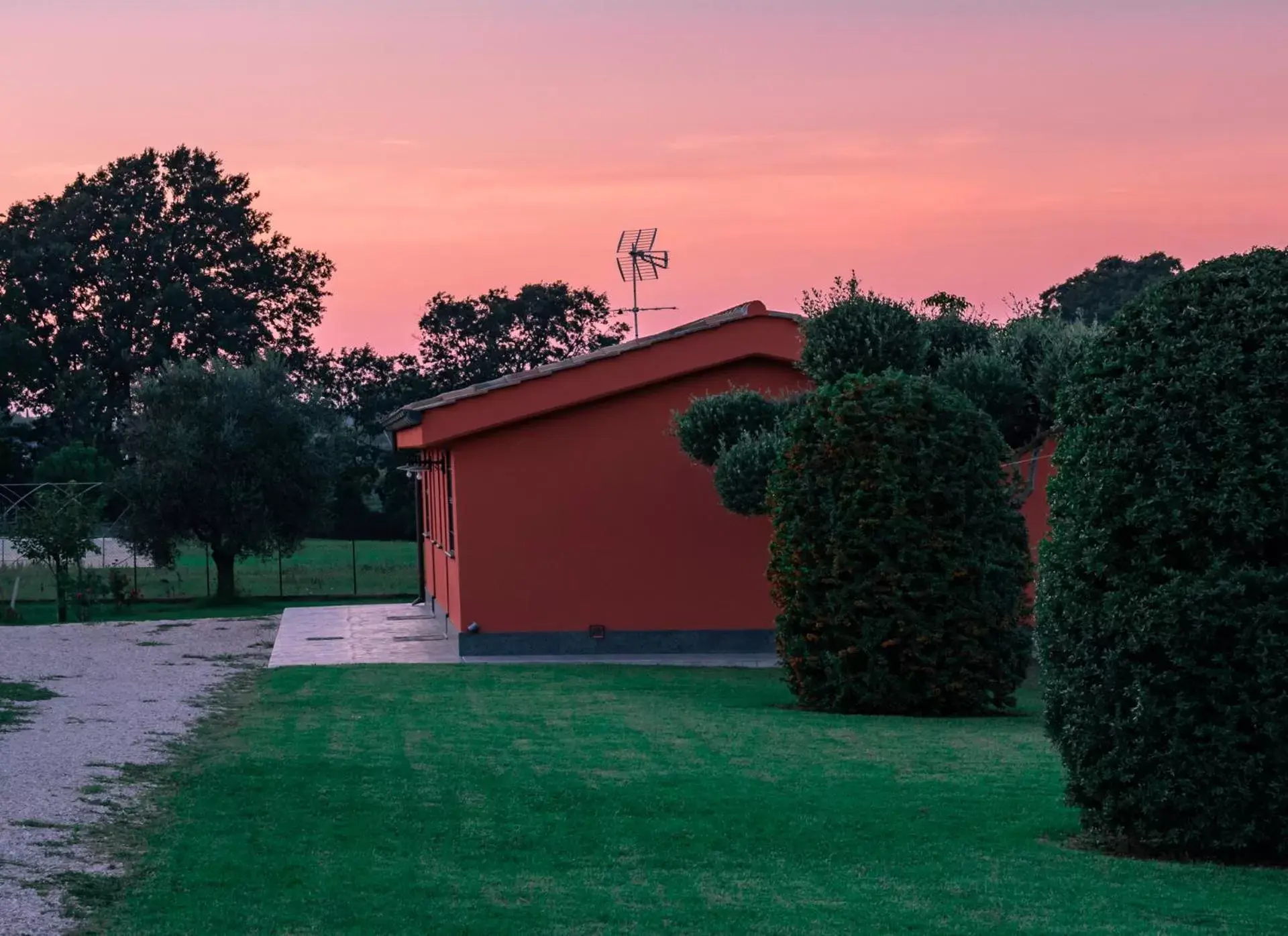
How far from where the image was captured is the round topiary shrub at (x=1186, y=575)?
266 inches

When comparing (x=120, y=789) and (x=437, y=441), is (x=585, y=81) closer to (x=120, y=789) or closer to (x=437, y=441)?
(x=437, y=441)

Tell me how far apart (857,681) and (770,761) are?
3.52 metres

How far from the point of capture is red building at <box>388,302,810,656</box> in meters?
19.0

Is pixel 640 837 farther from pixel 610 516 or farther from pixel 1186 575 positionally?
pixel 610 516

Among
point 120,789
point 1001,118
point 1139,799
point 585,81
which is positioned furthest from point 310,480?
point 1139,799

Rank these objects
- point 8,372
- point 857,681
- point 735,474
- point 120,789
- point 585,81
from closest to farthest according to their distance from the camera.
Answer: point 120,789, point 857,681, point 735,474, point 585,81, point 8,372

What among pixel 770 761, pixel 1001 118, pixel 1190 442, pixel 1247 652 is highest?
pixel 1001 118

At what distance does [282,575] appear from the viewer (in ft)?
122

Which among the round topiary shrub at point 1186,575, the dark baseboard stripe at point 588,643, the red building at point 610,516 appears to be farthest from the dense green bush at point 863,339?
the round topiary shrub at point 1186,575

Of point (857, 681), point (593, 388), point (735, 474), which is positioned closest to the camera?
point (857, 681)

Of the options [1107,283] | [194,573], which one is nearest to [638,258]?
[194,573]

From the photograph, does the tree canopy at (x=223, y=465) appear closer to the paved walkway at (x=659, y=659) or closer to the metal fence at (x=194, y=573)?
the metal fence at (x=194, y=573)

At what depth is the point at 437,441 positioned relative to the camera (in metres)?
18.9

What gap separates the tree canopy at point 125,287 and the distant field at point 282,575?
10.2 metres
